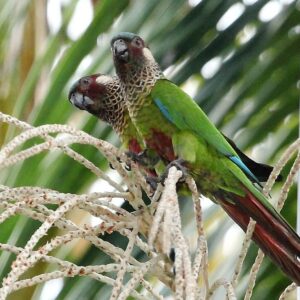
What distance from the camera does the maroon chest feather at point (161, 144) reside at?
3.35 ft

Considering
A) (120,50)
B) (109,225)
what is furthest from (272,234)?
(120,50)

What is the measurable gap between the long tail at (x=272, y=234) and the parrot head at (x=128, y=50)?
0.92ft

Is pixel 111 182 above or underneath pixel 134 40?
underneath

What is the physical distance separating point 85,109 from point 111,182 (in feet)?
1.62

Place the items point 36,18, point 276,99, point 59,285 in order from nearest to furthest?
1. point 59,285
2. point 276,99
3. point 36,18

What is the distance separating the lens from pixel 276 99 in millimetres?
1006

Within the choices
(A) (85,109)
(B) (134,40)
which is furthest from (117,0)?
(A) (85,109)

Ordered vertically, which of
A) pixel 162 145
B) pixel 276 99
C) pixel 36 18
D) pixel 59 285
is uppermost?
pixel 36 18

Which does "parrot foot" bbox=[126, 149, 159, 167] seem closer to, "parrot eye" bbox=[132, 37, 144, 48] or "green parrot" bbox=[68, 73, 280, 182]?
"green parrot" bbox=[68, 73, 280, 182]

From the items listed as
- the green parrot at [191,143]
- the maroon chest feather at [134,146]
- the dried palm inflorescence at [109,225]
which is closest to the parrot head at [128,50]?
the green parrot at [191,143]

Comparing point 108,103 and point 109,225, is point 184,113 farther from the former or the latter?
point 109,225

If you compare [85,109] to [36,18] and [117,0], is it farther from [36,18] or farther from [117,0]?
[36,18]

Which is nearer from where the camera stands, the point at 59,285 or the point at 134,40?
the point at 59,285

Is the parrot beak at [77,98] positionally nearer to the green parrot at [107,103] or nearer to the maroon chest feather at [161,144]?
the green parrot at [107,103]
